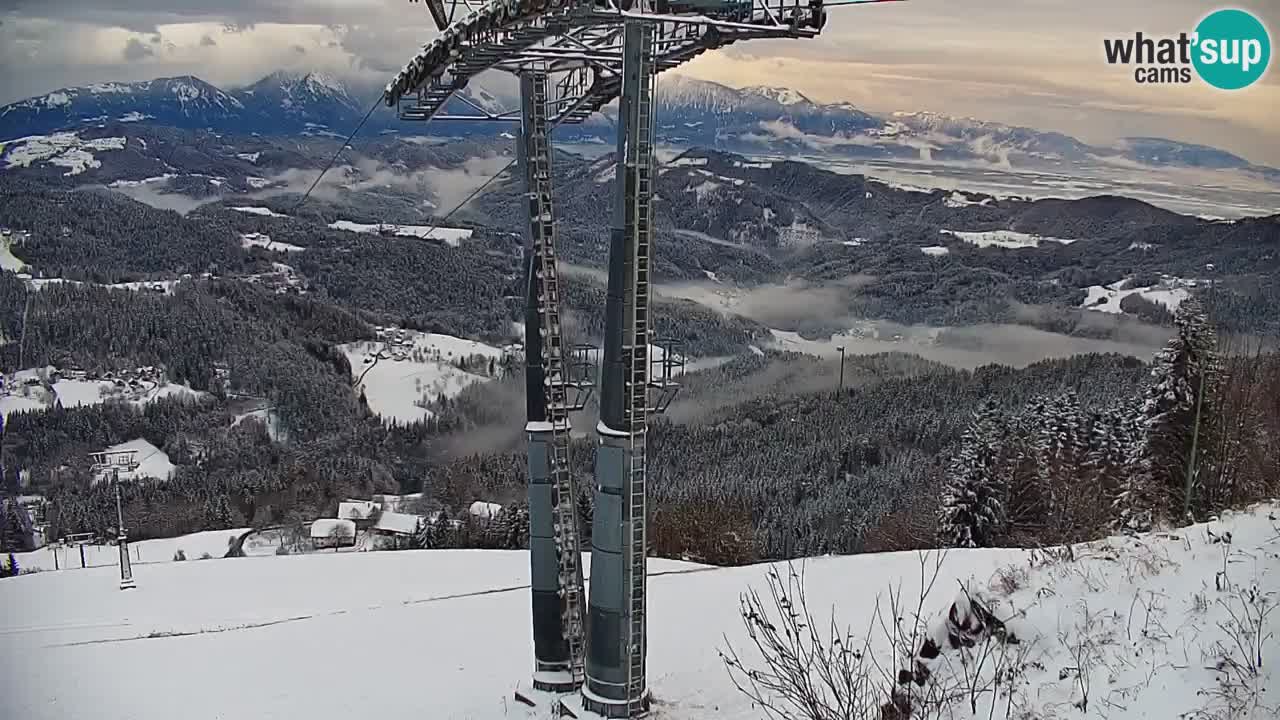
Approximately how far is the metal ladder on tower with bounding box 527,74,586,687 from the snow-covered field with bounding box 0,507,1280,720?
1.59 meters

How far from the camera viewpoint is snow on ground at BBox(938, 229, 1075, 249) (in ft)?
363

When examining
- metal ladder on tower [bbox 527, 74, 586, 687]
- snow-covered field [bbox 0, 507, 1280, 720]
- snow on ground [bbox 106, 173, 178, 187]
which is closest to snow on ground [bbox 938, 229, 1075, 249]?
snow on ground [bbox 106, 173, 178, 187]

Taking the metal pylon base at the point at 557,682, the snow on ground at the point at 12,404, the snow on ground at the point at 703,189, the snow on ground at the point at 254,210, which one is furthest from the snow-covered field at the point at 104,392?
the snow on ground at the point at 703,189

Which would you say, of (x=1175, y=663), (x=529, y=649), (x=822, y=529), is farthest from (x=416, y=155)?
(x=1175, y=663)

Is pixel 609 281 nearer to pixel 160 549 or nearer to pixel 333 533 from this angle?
pixel 160 549

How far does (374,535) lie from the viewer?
4359cm

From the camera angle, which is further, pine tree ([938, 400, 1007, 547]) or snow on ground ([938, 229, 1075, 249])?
snow on ground ([938, 229, 1075, 249])

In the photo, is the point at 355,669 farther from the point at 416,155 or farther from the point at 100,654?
the point at 416,155

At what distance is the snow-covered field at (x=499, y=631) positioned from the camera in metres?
5.72

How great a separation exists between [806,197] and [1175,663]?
108 metres

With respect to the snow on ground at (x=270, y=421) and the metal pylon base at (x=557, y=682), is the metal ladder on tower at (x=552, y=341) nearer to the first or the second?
the metal pylon base at (x=557, y=682)

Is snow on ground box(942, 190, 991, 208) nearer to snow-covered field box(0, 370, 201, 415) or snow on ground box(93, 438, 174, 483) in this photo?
snow-covered field box(0, 370, 201, 415)

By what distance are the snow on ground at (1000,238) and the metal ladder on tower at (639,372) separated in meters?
108

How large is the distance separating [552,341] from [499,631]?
5091 millimetres
